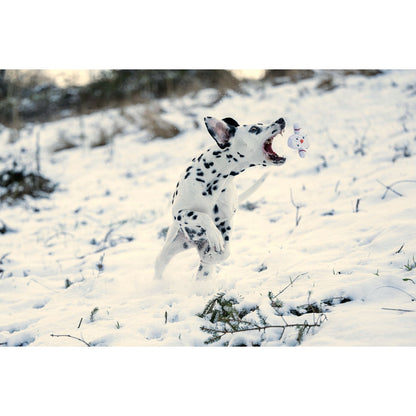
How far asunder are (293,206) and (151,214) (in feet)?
5.43

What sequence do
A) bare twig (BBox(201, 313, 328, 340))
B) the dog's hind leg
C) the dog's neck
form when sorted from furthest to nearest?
the dog's hind leg
the dog's neck
bare twig (BBox(201, 313, 328, 340))

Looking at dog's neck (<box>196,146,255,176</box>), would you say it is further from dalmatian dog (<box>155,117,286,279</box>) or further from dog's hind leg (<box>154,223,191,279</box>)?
dog's hind leg (<box>154,223,191,279</box>)

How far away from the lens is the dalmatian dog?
2508 mm

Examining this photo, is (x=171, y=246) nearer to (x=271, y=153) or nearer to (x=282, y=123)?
(x=271, y=153)

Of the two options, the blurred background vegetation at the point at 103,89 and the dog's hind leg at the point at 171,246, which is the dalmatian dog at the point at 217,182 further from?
the blurred background vegetation at the point at 103,89

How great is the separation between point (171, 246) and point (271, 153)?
3.41ft

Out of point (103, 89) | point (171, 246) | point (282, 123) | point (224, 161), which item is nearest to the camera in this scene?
point (282, 123)

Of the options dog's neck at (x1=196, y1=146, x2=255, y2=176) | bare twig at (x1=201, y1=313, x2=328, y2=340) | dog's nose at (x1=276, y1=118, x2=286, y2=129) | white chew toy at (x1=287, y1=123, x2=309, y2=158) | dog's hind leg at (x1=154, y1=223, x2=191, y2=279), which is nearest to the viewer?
bare twig at (x1=201, y1=313, x2=328, y2=340)

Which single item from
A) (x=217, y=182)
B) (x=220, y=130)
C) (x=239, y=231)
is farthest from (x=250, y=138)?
(x=239, y=231)

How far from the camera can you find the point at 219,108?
743 centimetres

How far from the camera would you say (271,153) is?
8.26 ft

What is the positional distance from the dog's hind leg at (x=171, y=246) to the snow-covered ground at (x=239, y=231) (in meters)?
0.12

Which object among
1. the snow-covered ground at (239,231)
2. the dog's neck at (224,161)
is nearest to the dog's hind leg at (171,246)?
the snow-covered ground at (239,231)

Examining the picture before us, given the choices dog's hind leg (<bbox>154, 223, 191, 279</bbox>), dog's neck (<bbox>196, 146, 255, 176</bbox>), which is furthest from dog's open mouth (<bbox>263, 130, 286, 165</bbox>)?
dog's hind leg (<bbox>154, 223, 191, 279</bbox>)
